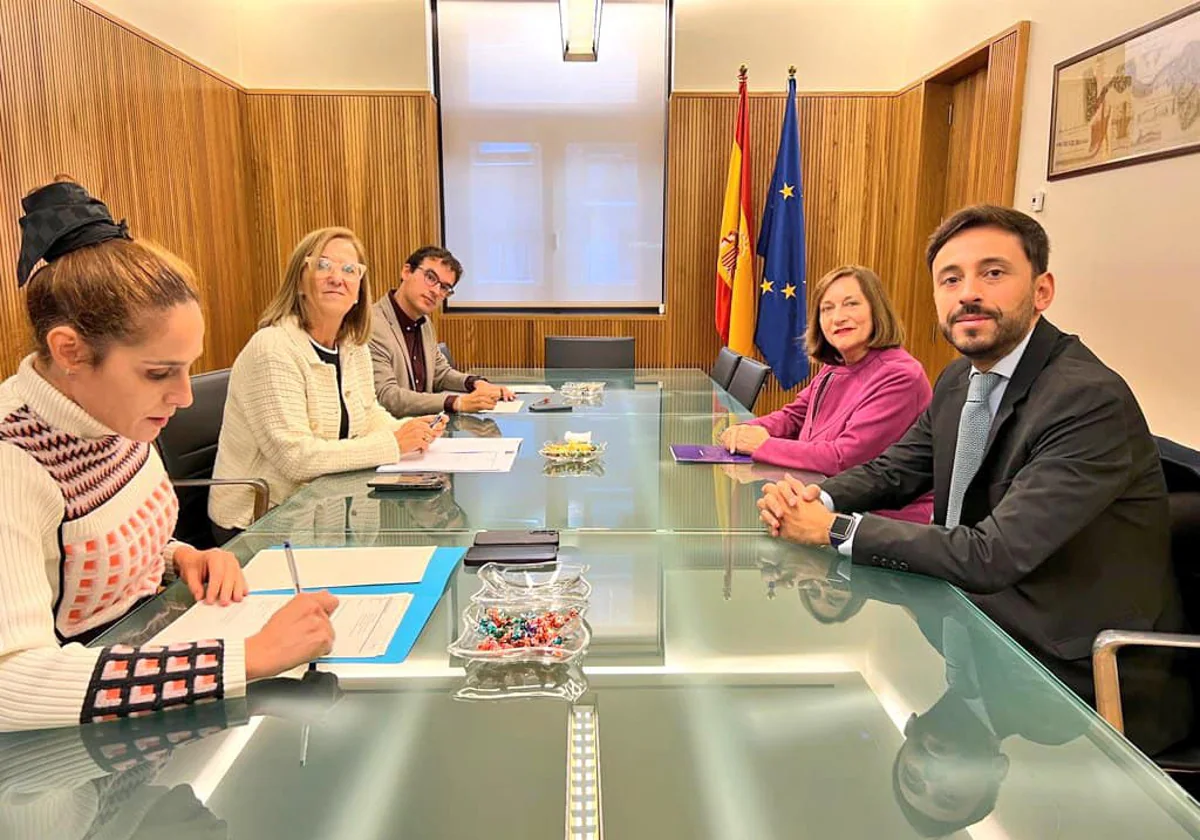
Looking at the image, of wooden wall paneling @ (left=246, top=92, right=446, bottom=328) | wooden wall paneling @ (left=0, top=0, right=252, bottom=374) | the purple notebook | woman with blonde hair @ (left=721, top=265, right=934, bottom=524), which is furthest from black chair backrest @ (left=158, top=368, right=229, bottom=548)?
wooden wall paneling @ (left=246, top=92, right=446, bottom=328)

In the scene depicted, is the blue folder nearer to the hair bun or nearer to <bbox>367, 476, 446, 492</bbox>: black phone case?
<bbox>367, 476, 446, 492</bbox>: black phone case

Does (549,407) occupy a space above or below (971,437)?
below

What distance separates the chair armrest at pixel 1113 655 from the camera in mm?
1241

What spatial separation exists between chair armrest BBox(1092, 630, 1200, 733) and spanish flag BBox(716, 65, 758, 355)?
152 inches

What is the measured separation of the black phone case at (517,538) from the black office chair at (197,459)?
84 centimetres

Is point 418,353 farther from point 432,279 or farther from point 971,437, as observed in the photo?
point 971,437

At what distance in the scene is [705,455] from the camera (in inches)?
87.8

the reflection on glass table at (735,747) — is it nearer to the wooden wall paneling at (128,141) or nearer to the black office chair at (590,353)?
the wooden wall paneling at (128,141)

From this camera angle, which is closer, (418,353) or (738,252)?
(418,353)

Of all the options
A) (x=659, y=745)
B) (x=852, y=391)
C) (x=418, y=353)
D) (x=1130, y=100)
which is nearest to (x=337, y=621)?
(x=659, y=745)

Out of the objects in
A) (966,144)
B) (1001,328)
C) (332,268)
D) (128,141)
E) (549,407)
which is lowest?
(549,407)

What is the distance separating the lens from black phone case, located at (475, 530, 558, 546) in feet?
4.83

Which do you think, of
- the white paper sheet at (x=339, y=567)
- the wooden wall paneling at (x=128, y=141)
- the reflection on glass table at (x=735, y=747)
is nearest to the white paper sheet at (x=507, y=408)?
the wooden wall paneling at (x=128, y=141)

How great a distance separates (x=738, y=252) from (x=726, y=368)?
1.40 metres
